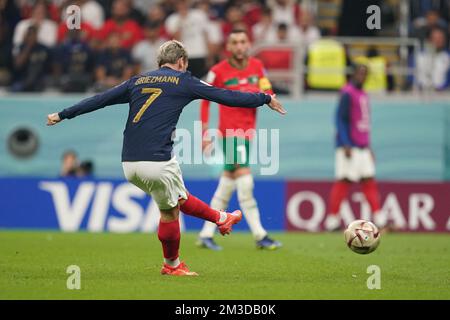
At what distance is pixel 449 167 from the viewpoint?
2086 centimetres

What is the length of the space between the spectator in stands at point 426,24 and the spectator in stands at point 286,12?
257cm

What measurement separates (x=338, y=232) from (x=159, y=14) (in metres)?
6.25

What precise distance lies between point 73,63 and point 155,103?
10.7 metres

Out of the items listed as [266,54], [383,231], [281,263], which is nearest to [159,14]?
[266,54]

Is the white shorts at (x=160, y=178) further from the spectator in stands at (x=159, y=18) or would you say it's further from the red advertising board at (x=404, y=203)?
the spectator in stands at (x=159, y=18)

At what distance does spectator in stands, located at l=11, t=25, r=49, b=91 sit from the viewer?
65.5ft

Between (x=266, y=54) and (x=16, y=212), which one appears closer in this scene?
(x=16, y=212)

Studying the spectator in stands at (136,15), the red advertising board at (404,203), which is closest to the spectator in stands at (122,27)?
the spectator in stands at (136,15)

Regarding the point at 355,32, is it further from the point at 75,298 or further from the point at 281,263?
the point at 75,298

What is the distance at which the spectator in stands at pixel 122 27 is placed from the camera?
68.1ft

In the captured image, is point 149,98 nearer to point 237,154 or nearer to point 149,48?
point 237,154

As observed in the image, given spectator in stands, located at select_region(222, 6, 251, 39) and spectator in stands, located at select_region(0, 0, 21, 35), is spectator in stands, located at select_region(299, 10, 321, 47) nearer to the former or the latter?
spectator in stands, located at select_region(222, 6, 251, 39)

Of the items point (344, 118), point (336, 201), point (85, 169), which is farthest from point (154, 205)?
point (344, 118)

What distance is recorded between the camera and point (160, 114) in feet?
32.5
